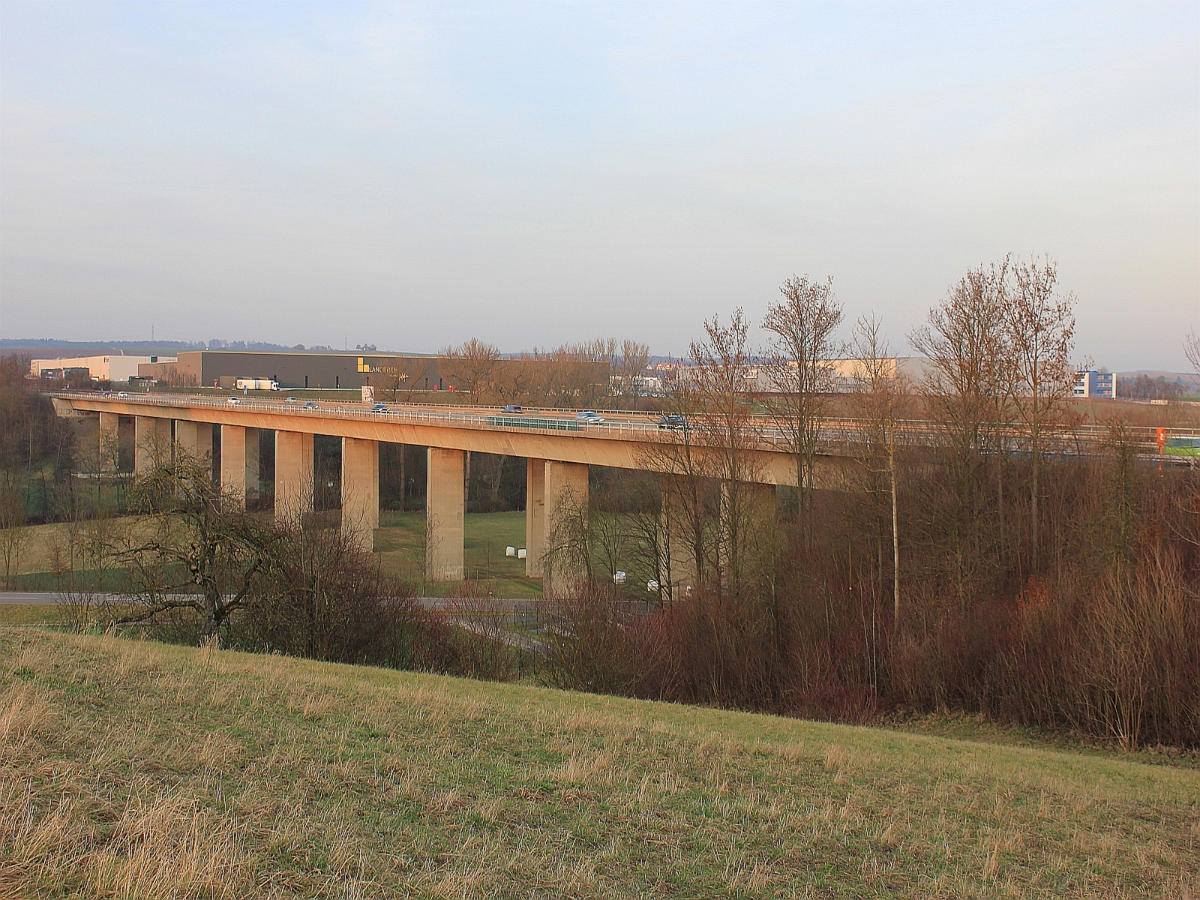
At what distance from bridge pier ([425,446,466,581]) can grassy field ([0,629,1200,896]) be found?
3773 centimetres

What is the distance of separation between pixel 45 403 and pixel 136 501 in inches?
3994

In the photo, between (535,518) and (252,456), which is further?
(252,456)

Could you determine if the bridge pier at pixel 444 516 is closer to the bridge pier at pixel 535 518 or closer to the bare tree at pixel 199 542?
the bridge pier at pixel 535 518

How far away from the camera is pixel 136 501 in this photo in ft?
78.6

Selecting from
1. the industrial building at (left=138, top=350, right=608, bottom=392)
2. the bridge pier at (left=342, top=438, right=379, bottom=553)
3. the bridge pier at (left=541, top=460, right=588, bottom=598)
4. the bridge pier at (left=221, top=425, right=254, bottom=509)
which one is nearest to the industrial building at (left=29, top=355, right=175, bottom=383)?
the industrial building at (left=138, top=350, right=608, bottom=392)

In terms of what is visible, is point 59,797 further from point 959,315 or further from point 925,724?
point 959,315

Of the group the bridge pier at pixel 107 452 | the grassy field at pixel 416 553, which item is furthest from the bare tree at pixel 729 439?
the bridge pier at pixel 107 452

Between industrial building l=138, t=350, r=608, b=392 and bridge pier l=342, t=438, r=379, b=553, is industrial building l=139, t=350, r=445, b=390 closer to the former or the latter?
industrial building l=138, t=350, r=608, b=392

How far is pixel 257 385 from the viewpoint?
136375 millimetres

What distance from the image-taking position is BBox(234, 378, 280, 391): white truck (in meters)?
134

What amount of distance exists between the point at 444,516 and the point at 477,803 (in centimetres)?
4732

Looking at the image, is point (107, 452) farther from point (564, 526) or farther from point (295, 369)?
point (295, 369)

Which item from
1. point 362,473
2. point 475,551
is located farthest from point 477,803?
point 362,473

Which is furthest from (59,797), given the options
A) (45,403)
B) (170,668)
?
(45,403)
